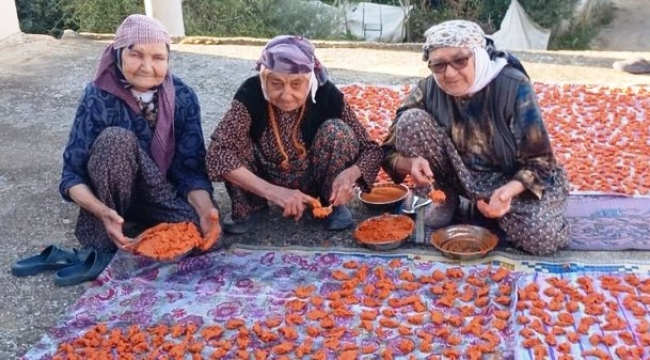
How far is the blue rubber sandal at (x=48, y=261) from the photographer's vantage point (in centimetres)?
335

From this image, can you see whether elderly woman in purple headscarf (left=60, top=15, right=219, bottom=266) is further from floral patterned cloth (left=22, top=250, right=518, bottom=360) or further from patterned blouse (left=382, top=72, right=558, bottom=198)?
patterned blouse (left=382, top=72, right=558, bottom=198)

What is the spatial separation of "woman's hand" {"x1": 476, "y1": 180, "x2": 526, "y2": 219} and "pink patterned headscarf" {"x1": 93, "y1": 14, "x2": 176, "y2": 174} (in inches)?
55.8

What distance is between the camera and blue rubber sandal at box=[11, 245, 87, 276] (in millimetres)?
3346

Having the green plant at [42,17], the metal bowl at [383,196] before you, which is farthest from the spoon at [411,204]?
the green plant at [42,17]

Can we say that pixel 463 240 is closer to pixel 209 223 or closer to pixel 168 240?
pixel 209 223

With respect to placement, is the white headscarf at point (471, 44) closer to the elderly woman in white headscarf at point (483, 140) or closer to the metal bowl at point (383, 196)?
the elderly woman in white headscarf at point (483, 140)

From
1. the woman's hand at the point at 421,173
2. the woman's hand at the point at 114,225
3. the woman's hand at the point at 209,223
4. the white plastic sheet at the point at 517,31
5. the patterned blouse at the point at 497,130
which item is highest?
the patterned blouse at the point at 497,130

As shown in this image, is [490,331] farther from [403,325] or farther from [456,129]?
[456,129]

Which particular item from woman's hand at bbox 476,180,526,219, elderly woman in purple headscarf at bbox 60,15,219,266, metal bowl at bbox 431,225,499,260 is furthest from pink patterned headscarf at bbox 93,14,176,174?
woman's hand at bbox 476,180,526,219

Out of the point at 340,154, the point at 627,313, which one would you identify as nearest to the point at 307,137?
the point at 340,154

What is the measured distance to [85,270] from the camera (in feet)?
10.8

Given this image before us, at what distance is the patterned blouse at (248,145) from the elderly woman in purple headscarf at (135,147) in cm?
15

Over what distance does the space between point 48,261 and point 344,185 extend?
1347 millimetres

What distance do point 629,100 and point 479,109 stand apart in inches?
97.4
